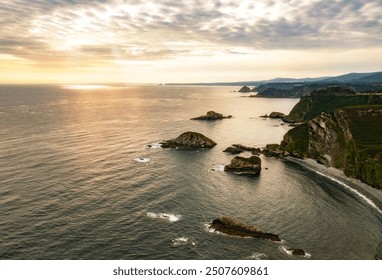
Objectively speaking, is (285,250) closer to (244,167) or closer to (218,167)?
(244,167)

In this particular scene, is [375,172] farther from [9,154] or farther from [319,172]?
[9,154]

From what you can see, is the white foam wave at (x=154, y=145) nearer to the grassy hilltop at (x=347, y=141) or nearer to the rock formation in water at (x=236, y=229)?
the grassy hilltop at (x=347, y=141)

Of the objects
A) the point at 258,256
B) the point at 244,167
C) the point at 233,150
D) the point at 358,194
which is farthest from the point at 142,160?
the point at 358,194

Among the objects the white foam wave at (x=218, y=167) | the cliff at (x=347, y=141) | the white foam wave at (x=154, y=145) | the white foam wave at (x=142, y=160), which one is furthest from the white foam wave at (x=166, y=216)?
the white foam wave at (x=154, y=145)

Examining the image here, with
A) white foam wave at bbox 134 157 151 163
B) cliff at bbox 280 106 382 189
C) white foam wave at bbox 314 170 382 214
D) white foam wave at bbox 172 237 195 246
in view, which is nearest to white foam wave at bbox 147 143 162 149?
white foam wave at bbox 134 157 151 163

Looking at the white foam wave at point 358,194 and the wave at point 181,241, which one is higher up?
the wave at point 181,241

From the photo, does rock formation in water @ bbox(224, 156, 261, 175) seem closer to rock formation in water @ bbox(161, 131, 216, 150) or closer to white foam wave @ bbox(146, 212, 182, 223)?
rock formation in water @ bbox(161, 131, 216, 150)
